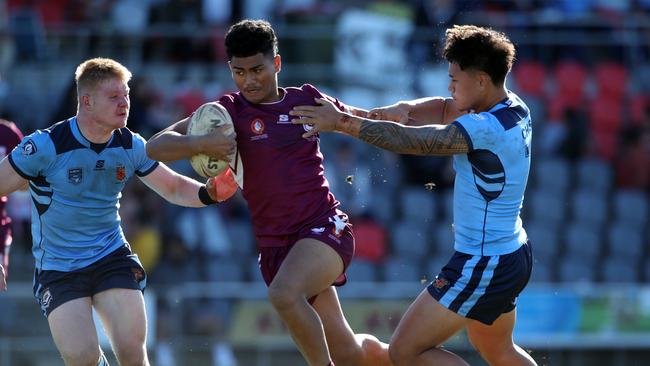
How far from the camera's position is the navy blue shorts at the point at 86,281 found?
687cm

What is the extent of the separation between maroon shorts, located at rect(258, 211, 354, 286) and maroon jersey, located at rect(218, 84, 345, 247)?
0.03 m

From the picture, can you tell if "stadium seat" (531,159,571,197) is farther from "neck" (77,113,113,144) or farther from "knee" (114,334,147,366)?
"knee" (114,334,147,366)

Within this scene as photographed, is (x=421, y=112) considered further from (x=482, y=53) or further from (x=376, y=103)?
(x=376, y=103)

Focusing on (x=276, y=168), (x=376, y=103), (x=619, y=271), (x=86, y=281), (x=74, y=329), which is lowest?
(x=619, y=271)

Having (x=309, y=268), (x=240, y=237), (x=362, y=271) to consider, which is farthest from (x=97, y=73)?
(x=362, y=271)

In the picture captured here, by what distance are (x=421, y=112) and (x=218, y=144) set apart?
1.45m

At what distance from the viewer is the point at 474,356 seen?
32.0 ft

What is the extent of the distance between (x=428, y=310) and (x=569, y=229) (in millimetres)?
8548

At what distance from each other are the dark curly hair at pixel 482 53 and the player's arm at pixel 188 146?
126cm

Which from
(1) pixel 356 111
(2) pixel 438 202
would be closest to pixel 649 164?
(2) pixel 438 202

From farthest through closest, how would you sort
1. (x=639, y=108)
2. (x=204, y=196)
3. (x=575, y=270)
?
(x=639, y=108), (x=575, y=270), (x=204, y=196)

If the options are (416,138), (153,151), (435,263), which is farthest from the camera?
(435,263)

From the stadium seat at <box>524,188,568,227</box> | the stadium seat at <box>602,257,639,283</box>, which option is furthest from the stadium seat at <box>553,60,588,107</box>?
the stadium seat at <box>602,257,639,283</box>

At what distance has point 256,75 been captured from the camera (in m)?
6.60
